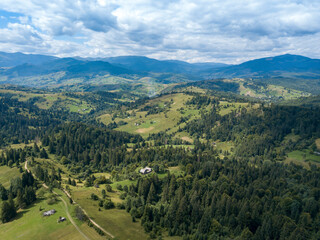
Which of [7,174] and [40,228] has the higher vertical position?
[40,228]

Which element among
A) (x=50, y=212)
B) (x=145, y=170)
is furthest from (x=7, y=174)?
(x=145, y=170)

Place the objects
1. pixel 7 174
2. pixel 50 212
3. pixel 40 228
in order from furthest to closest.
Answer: pixel 7 174 < pixel 50 212 < pixel 40 228

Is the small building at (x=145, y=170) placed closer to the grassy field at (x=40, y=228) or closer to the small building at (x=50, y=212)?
the grassy field at (x=40, y=228)

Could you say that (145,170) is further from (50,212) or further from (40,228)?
(40,228)

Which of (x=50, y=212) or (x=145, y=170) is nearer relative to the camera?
(x=50, y=212)

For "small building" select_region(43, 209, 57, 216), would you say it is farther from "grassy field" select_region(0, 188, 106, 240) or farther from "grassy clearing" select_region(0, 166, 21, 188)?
"grassy clearing" select_region(0, 166, 21, 188)

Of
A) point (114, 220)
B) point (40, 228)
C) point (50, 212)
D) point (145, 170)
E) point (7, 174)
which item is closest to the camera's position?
point (40, 228)

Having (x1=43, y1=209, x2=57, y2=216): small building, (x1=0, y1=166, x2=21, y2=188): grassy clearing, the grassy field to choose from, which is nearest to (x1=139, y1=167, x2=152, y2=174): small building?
the grassy field

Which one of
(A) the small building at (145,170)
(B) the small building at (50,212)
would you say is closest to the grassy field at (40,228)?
(B) the small building at (50,212)

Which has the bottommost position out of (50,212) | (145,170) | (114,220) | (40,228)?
(145,170)
